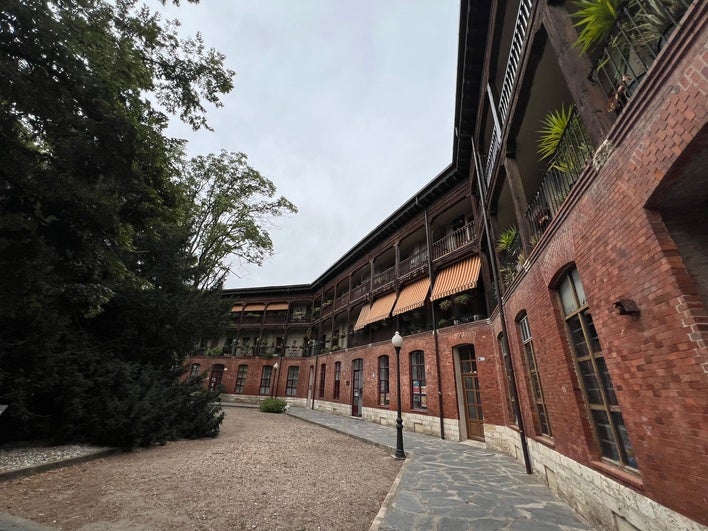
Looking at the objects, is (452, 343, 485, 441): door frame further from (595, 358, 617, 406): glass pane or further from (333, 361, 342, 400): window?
(333, 361, 342, 400): window

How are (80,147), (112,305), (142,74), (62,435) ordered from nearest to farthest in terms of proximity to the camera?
(80,147) < (142,74) < (62,435) < (112,305)

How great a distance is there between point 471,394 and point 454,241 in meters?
6.12

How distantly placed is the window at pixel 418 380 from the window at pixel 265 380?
15789mm

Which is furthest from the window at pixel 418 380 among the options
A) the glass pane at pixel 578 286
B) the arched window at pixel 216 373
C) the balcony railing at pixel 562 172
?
the arched window at pixel 216 373

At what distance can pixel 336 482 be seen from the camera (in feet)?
18.5

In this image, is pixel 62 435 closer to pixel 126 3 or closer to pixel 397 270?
pixel 126 3

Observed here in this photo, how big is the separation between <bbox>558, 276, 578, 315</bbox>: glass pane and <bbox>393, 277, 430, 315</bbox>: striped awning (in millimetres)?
8387

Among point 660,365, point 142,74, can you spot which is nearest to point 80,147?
point 142,74

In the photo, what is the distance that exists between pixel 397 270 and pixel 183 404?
35.3 ft

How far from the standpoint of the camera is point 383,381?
15211 millimetres

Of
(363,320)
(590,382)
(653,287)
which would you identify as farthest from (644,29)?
(363,320)

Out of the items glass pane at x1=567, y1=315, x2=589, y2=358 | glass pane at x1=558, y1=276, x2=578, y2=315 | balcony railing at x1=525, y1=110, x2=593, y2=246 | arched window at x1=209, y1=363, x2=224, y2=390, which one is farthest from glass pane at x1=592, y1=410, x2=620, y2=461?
arched window at x1=209, y1=363, x2=224, y2=390

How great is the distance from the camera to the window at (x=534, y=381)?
19.7 feet

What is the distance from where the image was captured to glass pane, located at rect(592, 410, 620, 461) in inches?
143
